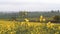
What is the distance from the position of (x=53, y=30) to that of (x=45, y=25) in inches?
9.4

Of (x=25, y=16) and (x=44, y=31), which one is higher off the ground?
(x=25, y=16)

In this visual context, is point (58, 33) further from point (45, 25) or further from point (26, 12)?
point (26, 12)

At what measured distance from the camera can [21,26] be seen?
17.4 ft

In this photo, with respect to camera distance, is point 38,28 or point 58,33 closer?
point 58,33

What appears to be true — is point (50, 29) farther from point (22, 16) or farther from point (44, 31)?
point (22, 16)

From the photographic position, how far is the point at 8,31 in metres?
5.28

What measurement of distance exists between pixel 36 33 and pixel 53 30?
0.38m

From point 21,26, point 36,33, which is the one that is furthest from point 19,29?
point 36,33

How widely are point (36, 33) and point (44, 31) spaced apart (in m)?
0.18

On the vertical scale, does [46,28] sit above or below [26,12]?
below

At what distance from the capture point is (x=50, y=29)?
5.13 m

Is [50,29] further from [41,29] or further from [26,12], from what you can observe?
[26,12]

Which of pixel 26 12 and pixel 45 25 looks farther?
pixel 45 25

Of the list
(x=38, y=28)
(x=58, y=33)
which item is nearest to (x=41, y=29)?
(x=38, y=28)
